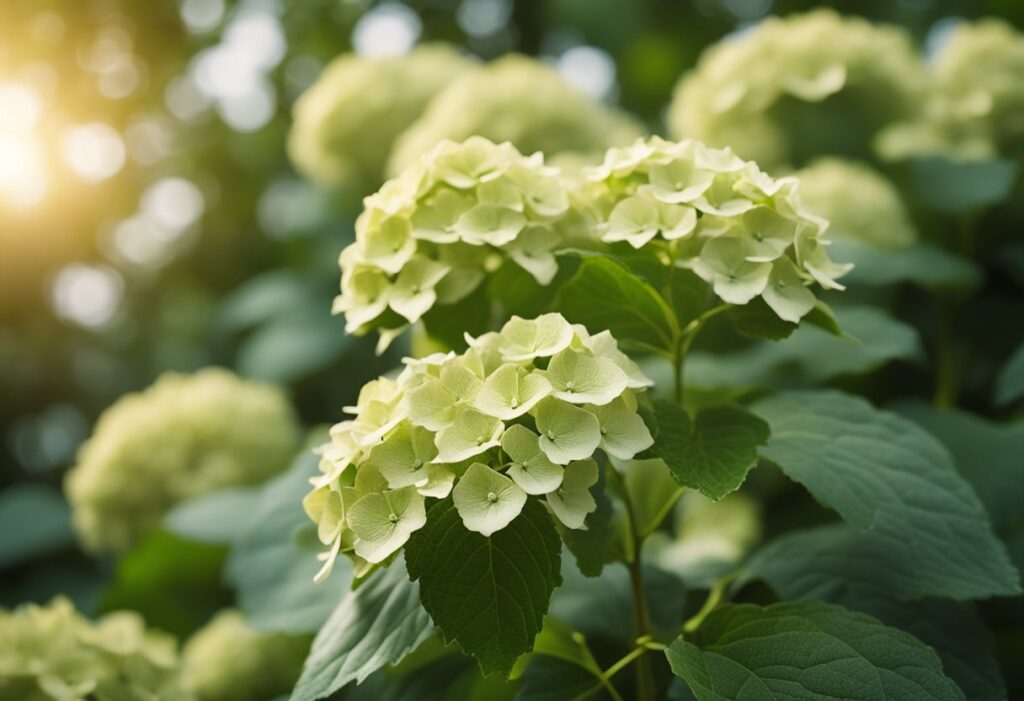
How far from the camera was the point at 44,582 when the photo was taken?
1.76 m

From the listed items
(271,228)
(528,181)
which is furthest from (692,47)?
(528,181)

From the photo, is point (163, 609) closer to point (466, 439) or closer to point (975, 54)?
point (466, 439)

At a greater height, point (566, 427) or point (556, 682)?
point (566, 427)

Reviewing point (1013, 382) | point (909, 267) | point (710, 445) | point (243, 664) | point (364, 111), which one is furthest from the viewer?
point (364, 111)

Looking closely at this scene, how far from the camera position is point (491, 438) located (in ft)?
1.76

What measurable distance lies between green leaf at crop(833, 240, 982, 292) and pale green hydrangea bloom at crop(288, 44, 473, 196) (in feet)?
2.46

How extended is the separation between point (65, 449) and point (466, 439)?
2.13m

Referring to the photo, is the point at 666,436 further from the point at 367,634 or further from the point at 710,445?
the point at 367,634

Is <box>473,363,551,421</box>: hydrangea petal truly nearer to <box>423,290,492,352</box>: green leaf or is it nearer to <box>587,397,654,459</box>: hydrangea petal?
<box>587,397,654,459</box>: hydrangea petal

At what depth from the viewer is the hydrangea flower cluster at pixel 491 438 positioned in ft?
1.73

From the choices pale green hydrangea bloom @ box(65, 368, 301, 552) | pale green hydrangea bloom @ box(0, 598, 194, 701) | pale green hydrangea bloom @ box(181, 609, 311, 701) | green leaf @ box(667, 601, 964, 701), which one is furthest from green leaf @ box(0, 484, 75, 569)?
→ green leaf @ box(667, 601, 964, 701)

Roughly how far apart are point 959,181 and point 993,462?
381mm

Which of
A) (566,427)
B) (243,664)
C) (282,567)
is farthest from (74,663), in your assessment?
(566,427)

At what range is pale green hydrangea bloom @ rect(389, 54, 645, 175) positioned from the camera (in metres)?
1.25
